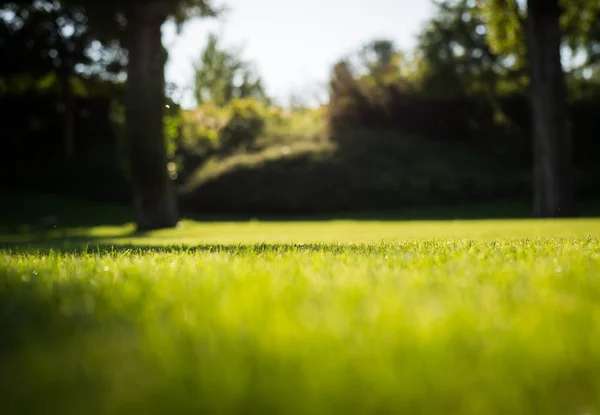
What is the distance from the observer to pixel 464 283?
10.9 ft

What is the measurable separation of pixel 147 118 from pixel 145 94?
0.78m

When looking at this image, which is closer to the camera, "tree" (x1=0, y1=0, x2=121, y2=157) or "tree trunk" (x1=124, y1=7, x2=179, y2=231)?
"tree trunk" (x1=124, y1=7, x2=179, y2=231)

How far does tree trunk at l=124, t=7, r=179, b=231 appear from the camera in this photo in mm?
18375

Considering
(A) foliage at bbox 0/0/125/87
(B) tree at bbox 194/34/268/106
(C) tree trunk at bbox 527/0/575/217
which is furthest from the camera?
(B) tree at bbox 194/34/268/106

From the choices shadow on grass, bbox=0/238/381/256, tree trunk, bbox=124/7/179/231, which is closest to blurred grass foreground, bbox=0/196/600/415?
shadow on grass, bbox=0/238/381/256

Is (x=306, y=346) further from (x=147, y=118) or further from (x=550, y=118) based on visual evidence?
(x=550, y=118)

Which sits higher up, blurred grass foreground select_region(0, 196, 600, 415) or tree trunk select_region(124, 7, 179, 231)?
tree trunk select_region(124, 7, 179, 231)

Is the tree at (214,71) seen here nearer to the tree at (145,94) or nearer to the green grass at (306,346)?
the tree at (145,94)

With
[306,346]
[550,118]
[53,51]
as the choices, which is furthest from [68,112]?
[306,346]

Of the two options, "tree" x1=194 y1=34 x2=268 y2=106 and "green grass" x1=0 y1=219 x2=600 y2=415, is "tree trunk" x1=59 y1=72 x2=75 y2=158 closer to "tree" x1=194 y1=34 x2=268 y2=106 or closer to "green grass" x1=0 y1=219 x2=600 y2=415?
"tree" x1=194 y1=34 x2=268 y2=106

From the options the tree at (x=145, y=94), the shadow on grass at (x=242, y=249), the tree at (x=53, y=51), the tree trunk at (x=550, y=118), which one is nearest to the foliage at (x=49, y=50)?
the tree at (x=53, y=51)

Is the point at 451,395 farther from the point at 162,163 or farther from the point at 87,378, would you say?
the point at 162,163

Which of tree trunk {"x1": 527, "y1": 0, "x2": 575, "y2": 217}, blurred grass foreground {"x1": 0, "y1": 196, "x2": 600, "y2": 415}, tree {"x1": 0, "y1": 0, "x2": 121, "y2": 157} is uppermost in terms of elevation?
tree {"x1": 0, "y1": 0, "x2": 121, "y2": 157}

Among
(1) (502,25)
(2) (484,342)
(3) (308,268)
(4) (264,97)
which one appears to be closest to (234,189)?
(1) (502,25)
